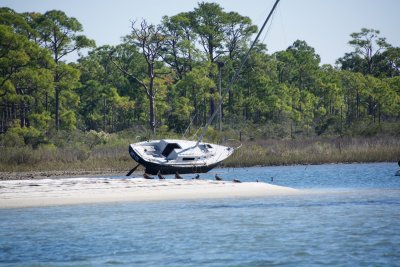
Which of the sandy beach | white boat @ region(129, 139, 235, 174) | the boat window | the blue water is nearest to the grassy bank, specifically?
white boat @ region(129, 139, 235, 174)

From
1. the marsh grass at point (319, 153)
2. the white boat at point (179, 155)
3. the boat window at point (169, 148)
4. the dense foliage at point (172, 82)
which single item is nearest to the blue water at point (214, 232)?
the white boat at point (179, 155)

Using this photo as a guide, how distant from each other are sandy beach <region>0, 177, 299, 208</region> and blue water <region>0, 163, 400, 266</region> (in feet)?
3.35

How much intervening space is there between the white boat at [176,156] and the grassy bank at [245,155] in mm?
3822

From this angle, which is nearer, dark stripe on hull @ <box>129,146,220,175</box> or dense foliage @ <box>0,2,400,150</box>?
dark stripe on hull @ <box>129,146,220,175</box>

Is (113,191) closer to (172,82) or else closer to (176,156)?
(176,156)

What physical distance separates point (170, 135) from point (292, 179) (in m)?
20.2

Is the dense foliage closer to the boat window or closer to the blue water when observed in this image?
the boat window

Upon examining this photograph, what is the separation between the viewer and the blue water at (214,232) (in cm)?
1572

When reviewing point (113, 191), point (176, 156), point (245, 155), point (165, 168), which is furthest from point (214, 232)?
point (245, 155)

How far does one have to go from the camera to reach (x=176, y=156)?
40.2 meters

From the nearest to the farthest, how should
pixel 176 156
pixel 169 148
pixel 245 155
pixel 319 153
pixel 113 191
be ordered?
pixel 113 191
pixel 176 156
pixel 169 148
pixel 245 155
pixel 319 153

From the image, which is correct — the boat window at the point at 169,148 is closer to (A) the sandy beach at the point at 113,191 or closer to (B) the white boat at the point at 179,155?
(B) the white boat at the point at 179,155

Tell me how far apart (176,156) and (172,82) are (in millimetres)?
46657

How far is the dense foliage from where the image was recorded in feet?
197
